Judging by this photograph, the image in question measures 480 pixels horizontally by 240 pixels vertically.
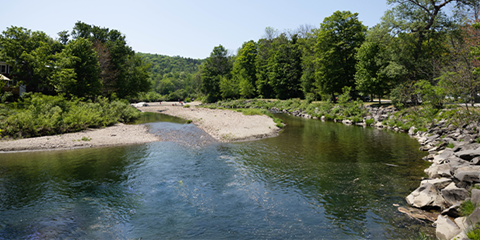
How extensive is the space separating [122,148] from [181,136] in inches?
238

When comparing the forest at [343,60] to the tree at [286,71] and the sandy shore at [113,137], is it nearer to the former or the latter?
the tree at [286,71]

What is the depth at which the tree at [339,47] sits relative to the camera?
44375mm

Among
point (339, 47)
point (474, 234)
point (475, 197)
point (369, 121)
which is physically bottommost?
point (474, 234)

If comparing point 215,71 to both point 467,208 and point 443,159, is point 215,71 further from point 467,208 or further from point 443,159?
point 467,208

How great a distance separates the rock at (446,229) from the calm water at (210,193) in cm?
58

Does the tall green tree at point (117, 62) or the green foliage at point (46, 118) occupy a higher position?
the tall green tree at point (117, 62)

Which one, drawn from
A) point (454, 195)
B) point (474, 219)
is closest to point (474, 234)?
point (474, 219)

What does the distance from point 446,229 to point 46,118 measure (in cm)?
2992

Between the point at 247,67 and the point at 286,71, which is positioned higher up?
the point at 247,67

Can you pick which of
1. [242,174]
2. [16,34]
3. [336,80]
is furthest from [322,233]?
[16,34]

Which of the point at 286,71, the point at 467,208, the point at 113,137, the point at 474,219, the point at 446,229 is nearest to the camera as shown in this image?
the point at 474,219

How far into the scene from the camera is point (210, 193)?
11797 mm

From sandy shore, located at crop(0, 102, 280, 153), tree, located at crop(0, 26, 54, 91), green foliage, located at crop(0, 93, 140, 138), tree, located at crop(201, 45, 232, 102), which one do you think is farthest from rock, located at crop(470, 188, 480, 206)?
tree, located at crop(201, 45, 232, 102)

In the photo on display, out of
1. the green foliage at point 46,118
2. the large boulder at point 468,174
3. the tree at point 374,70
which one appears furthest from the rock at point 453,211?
the tree at point 374,70
